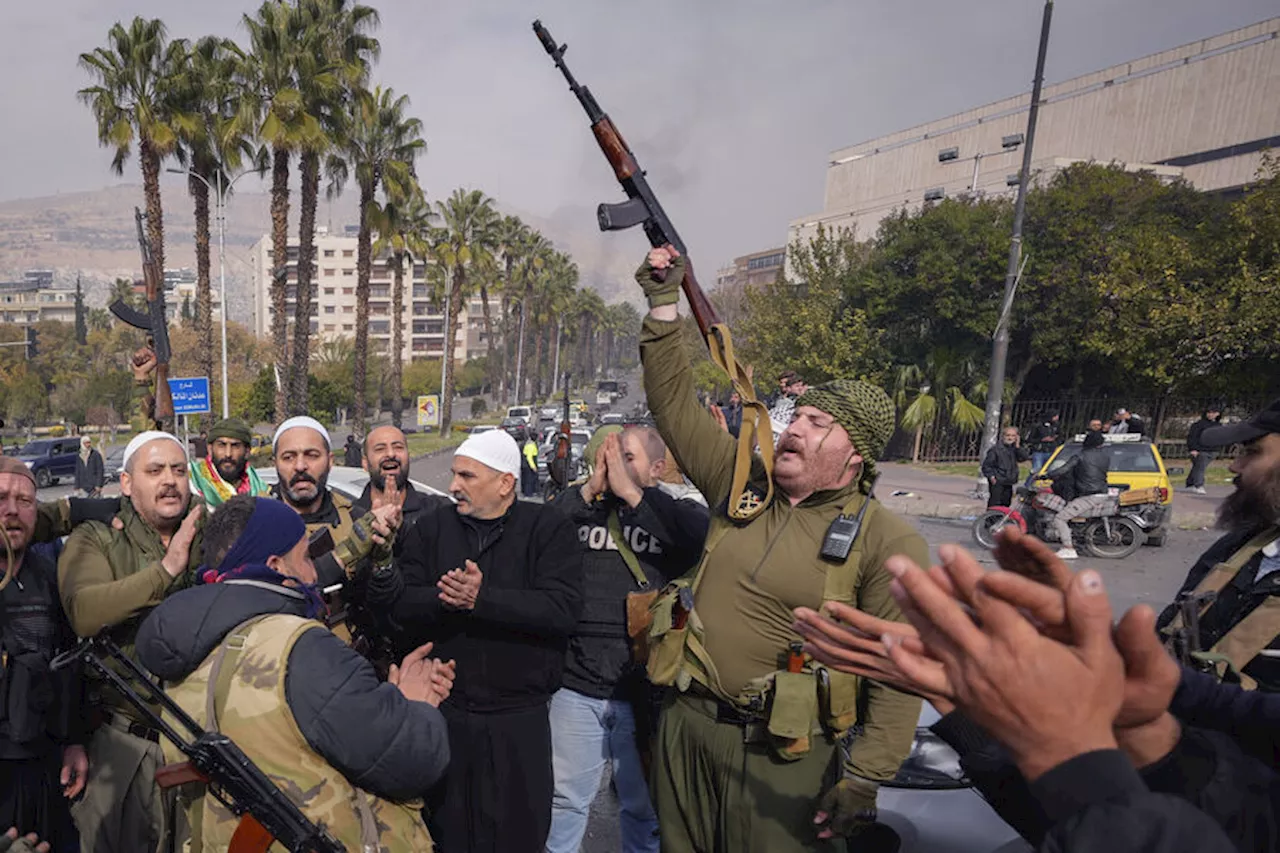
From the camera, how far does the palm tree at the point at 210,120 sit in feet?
62.5

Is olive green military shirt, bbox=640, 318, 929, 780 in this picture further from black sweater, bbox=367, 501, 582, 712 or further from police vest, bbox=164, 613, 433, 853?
police vest, bbox=164, 613, 433, 853

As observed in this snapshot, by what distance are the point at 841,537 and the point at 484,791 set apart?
1667 mm

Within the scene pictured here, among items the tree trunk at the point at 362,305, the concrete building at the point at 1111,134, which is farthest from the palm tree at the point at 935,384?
the tree trunk at the point at 362,305

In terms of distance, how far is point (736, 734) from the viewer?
218cm

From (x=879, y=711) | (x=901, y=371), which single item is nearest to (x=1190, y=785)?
(x=879, y=711)

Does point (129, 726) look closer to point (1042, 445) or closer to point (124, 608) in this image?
point (124, 608)

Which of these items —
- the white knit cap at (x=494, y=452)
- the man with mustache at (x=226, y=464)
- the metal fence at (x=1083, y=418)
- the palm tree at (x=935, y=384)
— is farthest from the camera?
the palm tree at (x=935, y=384)

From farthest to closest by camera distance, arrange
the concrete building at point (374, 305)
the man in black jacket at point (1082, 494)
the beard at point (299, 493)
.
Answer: the concrete building at point (374, 305), the man in black jacket at point (1082, 494), the beard at point (299, 493)

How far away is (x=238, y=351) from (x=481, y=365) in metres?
26.2

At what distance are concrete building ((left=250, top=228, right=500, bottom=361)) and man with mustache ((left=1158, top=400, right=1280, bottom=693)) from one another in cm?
10490

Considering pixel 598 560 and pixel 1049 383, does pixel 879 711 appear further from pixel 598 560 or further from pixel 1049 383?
pixel 1049 383

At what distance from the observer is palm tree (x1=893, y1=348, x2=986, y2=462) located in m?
23.2

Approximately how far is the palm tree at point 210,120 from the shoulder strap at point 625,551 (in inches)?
731

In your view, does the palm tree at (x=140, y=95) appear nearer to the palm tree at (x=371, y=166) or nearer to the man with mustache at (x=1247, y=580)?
the palm tree at (x=371, y=166)
